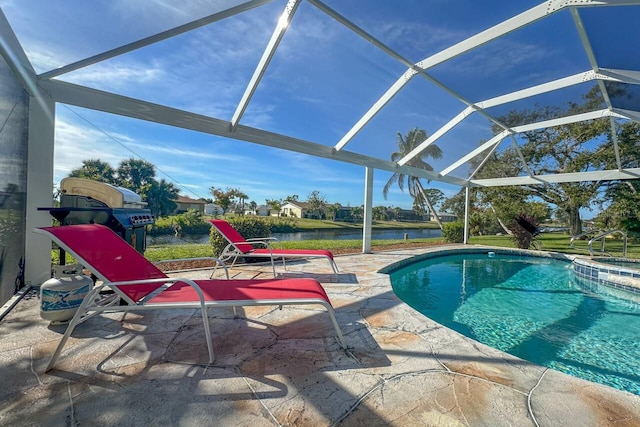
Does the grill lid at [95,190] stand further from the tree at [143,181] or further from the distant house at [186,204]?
the distant house at [186,204]

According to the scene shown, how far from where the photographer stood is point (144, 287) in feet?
8.51

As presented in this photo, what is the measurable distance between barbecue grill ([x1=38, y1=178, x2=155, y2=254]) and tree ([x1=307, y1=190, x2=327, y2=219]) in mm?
40700

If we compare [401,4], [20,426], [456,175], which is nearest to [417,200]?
[456,175]

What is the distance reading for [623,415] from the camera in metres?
1.61

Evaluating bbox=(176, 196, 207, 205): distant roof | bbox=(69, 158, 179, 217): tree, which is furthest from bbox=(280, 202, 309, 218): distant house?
bbox=(69, 158, 179, 217): tree

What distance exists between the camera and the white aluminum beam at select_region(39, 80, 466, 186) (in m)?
4.14

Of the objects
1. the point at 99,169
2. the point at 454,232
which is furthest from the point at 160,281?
the point at 99,169

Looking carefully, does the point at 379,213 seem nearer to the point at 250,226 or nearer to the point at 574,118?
the point at 574,118

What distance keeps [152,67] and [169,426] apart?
5.08 metres

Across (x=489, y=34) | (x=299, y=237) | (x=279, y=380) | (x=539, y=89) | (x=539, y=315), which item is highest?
(x=489, y=34)

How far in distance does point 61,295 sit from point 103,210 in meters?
1.27

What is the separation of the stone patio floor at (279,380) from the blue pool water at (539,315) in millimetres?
1452

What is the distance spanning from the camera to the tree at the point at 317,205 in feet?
150

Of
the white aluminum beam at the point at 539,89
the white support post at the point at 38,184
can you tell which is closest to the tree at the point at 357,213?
the white aluminum beam at the point at 539,89
